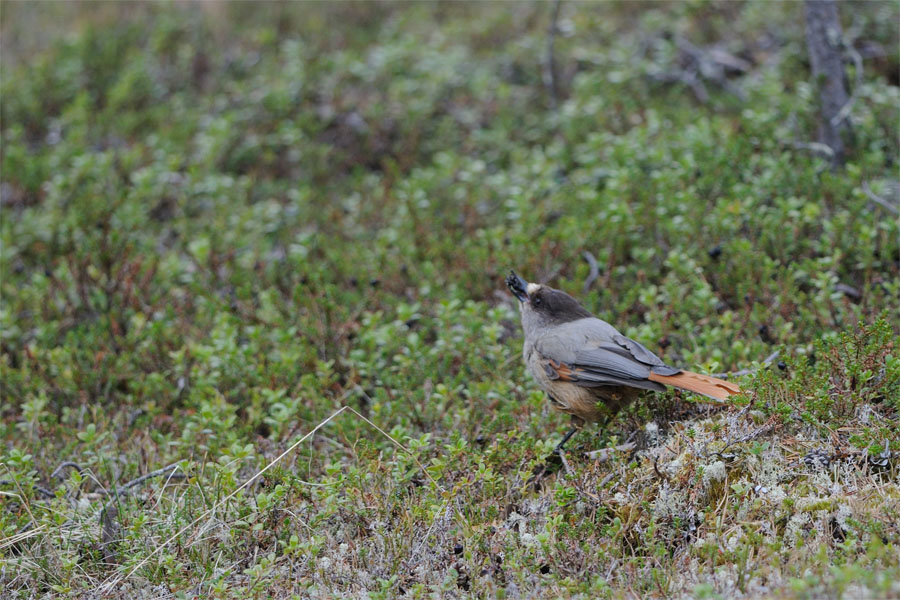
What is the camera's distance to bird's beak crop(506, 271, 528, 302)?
5930 millimetres

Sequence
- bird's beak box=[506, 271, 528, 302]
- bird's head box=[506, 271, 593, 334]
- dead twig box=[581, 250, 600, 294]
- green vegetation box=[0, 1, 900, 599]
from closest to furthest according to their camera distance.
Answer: green vegetation box=[0, 1, 900, 599]
bird's head box=[506, 271, 593, 334]
bird's beak box=[506, 271, 528, 302]
dead twig box=[581, 250, 600, 294]

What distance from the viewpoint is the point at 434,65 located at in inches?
420

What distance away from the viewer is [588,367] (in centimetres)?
522

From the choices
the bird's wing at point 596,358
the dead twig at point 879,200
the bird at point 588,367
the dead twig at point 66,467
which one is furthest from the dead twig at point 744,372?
the dead twig at point 66,467

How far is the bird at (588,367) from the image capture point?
4887 millimetres

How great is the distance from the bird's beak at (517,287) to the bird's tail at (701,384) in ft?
4.21

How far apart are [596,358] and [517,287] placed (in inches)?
38.6

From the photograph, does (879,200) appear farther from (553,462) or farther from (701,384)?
(553,462)

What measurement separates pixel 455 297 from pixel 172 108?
19.0 feet

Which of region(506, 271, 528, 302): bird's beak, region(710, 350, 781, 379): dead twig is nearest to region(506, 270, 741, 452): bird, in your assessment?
region(506, 271, 528, 302): bird's beak

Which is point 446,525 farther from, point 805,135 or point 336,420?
point 805,135

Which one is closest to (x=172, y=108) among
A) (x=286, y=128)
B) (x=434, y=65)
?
(x=286, y=128)

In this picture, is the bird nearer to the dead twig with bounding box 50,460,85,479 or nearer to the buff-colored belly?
the buff-colored belly

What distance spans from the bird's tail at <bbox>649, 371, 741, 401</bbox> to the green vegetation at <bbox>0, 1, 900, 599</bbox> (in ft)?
0.39
